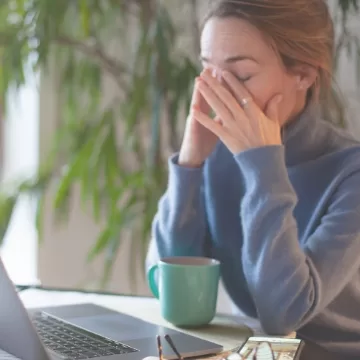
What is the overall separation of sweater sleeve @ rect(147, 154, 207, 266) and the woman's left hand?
0.34ft

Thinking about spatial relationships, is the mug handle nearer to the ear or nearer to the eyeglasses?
the eyeglasses

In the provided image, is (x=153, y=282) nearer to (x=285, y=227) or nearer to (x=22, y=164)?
(x=285, y=227)

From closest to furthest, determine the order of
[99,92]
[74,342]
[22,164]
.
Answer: [74,342] < [99,92] < [22,164]

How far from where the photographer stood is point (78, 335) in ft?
2.91

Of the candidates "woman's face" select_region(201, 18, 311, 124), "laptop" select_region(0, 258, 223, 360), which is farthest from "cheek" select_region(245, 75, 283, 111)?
"laptop" select_region(0, 258, 223, 360)

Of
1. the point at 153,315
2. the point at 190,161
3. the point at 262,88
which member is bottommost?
the point at 153,315

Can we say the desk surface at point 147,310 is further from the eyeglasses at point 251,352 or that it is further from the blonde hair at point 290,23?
the blonde hair at point 290,23

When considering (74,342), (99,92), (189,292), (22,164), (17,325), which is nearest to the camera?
(17,325)

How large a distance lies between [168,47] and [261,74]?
0.62 meters

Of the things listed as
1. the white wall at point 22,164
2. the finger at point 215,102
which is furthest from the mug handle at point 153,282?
the white wall at point 22,164

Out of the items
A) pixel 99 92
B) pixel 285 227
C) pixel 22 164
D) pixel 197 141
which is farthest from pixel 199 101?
pixel 22 164

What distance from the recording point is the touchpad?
90 centimetres

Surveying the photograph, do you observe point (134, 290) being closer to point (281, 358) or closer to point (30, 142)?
point (30, 142)

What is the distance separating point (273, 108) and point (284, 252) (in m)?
0.23
